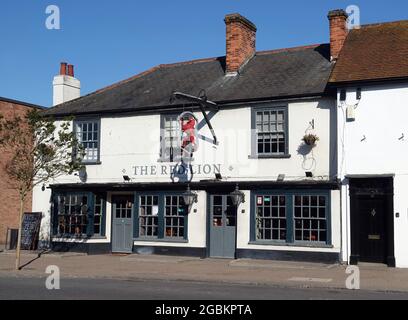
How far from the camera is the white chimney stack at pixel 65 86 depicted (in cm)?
2700

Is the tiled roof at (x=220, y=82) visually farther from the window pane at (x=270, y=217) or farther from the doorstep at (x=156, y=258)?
the doorstep at (x=156, y=258)

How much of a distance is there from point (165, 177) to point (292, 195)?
5113mm

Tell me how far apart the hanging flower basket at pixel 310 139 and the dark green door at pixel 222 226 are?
11.9ft

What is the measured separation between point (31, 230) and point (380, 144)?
14.6 metres

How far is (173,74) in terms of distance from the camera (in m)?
25.8

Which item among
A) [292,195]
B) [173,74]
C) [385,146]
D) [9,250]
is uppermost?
[173,74]

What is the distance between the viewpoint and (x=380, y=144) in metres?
18.5

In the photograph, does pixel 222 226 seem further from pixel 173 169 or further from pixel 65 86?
pixel 65 86

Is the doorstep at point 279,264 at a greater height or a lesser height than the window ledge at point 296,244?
lesser

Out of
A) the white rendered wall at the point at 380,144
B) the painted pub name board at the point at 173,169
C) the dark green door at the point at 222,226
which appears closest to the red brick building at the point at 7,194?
the painted pub name board at the point at 173,169

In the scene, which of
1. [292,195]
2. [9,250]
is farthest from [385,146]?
[9,250]

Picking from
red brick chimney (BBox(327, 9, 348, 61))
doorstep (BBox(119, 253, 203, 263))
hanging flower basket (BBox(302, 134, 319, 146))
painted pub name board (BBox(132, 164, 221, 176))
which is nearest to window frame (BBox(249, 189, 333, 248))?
hanging flower basket (BBox(302, 134, 319, 146))
